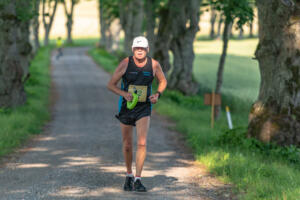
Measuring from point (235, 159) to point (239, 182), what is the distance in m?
1.25

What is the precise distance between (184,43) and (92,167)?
46.6 feet

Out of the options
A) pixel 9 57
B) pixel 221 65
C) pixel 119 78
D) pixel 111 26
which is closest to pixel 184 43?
pixel 221 65

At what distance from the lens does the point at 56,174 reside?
305 inches

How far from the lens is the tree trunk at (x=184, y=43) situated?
21688mm

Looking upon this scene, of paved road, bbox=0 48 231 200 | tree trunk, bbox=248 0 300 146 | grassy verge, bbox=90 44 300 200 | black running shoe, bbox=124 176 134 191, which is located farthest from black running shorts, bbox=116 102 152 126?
tree trunk, bbox=248 0 300 146

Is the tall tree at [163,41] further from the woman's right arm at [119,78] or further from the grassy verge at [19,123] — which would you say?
the woman's right arm at [119,78]

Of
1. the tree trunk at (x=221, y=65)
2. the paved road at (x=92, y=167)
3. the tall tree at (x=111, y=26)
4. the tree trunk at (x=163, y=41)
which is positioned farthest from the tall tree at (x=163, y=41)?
the tall tree at (x=111, y=26)

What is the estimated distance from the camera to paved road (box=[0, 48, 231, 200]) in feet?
22.3

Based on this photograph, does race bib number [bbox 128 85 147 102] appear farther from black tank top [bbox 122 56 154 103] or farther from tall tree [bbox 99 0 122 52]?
tall tree [bbox 99 0 122 52]

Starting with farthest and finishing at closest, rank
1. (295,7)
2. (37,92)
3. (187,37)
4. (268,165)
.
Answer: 1. (187,37)
2. (37,92)
3. (295,7)
4. (268,165)

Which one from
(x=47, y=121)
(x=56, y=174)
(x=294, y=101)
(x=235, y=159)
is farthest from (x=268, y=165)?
(x=47, y=121)

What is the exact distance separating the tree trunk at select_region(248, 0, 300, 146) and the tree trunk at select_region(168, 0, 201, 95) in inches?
459

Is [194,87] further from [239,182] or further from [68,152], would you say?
[239,182]

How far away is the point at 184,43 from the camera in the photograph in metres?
21.9
